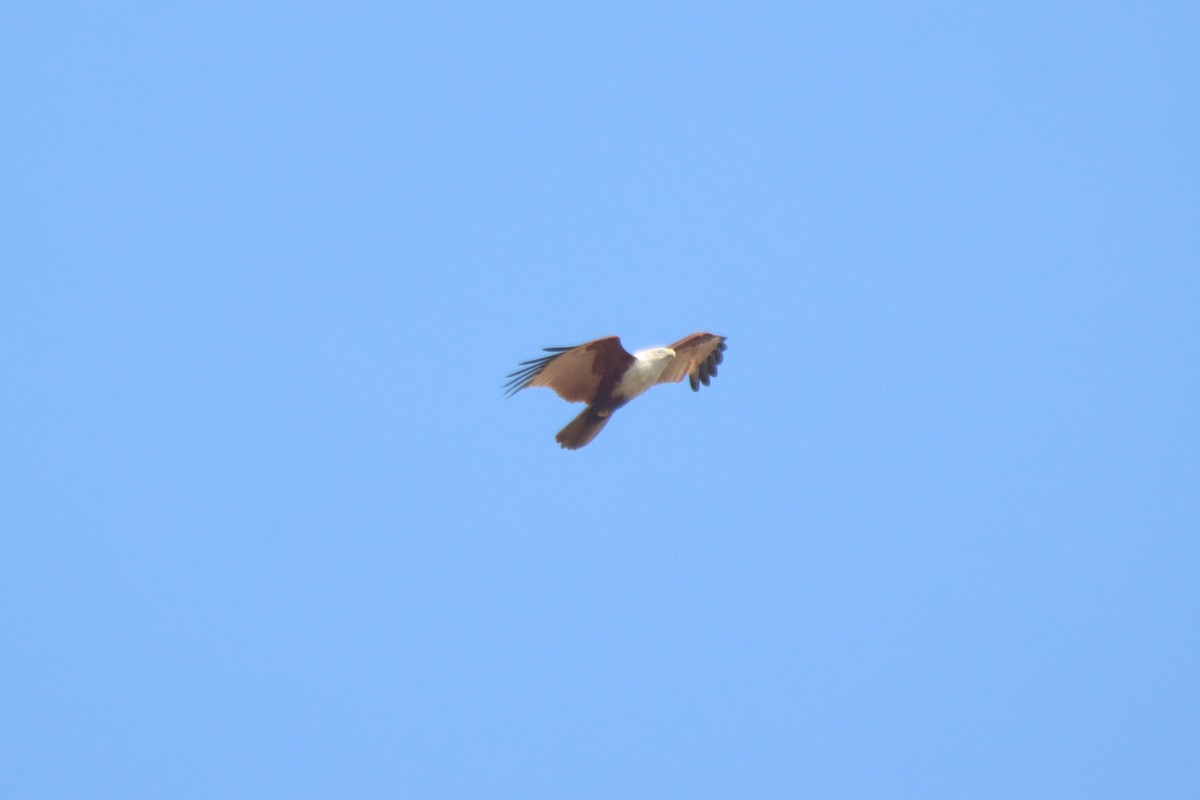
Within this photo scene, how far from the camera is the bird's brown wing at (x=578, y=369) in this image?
1356cm

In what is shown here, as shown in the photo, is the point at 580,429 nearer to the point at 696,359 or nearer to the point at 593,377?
the point at 593,377

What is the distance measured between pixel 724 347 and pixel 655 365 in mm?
1891

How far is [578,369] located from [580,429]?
0.62 metres

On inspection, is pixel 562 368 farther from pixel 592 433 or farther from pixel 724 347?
pixel 724 347

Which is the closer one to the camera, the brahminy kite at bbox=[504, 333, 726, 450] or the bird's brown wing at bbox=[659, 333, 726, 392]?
the brahminy kite at bbox=[504, 333, 726, 450]

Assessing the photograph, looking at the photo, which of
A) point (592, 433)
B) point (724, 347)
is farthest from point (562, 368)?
point (724, 347)

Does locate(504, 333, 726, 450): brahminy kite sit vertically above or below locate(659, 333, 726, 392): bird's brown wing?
below

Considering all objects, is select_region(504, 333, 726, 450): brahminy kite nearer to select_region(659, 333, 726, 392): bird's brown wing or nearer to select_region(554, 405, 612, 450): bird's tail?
select_region(554, 405, 612, 450): bird's tail

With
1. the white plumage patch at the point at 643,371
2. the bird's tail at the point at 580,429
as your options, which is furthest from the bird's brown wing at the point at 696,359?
the bird's tail at the point at 580,429

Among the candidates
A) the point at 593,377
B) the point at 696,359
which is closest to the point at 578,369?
the point at 593,377

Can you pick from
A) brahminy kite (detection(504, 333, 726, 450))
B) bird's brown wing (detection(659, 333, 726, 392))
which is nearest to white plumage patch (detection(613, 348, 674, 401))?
brahminy kite (detection(504, 333, 726, 450))

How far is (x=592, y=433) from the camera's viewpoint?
14.0 meters

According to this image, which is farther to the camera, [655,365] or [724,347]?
[724,347]

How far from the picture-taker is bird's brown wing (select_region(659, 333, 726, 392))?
1534 centimetres
